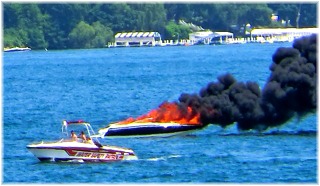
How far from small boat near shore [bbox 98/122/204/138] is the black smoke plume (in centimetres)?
78

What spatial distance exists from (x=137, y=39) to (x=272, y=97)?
322 ft

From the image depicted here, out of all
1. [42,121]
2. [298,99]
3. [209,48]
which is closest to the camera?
[298,99]

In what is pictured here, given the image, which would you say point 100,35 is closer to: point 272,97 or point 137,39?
point 137,39

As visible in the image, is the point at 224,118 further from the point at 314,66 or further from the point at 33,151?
the point at 33,151

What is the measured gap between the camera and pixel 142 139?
44.6 metres

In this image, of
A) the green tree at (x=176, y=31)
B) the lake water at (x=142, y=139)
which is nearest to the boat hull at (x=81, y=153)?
the lake water at (x=142, y=139)

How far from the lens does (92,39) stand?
131m

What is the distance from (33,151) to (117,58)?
9334 centimetres

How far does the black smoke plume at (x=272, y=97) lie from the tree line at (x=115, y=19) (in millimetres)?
64685

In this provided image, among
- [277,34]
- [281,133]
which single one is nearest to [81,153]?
[281,133]

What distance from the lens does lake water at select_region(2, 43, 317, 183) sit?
3709 centimetres

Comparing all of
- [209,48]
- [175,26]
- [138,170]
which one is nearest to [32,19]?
[175,26]

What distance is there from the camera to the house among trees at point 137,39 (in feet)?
445

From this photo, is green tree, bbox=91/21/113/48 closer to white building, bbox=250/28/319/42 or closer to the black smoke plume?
white building, bbox=250/28/319/42
